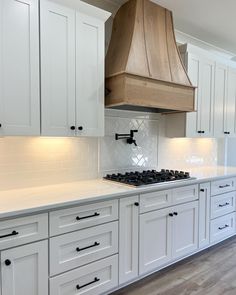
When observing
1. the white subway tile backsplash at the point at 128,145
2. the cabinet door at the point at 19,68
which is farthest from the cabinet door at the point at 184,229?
the cabinet door at the point at 19,68

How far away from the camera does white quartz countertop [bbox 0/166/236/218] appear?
1.58 meters

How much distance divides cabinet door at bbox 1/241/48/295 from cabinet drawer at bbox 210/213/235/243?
2092mm

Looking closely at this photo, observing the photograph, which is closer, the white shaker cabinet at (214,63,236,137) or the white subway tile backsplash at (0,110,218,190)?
the white subway tile backsplash at (0,110,218,190)

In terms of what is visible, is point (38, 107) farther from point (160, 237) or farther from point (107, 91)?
point (160, 237)

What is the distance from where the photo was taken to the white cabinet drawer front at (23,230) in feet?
4.90

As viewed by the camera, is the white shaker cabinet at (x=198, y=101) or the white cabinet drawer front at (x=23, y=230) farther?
the white shaker cabinet at (x=198, y=101)

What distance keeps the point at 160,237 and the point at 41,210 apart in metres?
1.28

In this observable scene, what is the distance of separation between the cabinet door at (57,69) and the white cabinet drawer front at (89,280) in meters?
1.06

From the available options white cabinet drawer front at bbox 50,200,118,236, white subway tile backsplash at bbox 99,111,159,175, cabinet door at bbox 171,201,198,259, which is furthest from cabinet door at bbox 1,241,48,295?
cabinet door at bbox 171,201,198,259

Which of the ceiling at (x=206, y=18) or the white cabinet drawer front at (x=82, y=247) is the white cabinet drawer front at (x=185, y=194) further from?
the ceiling at (x=206, y=18)

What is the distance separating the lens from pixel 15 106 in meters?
1.76

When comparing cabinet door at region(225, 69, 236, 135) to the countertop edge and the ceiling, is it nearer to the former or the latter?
the ceiling

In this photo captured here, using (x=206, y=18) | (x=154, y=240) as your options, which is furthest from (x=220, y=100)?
(x=154, y=240)

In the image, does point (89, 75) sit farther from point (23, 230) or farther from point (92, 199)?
point (23, 230)
